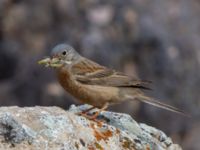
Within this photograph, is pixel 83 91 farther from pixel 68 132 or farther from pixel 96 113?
pixel 68 132

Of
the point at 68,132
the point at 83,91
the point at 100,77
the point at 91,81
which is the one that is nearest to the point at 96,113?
the point at 83,91

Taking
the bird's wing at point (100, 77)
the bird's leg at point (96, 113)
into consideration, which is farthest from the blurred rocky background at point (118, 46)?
the bird's leg at point (96, 113)

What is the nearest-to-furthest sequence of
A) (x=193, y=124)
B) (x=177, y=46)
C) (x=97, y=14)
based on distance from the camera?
(x=193, y=124), (x=177, y=46), (x=97, y=14)

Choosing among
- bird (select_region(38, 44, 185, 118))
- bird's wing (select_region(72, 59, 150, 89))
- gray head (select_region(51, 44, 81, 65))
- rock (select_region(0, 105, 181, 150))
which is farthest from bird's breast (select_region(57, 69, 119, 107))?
rock (select_region(0, 105, 181, 150))

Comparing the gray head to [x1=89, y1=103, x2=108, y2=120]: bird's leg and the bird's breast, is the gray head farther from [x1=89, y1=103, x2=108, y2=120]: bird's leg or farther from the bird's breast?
[x1=89, y1=103, x2=108, y2=120]: bird's leg

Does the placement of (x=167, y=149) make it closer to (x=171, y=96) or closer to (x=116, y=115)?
(x=116, y=115)

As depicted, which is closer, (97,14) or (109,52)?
(109,52)

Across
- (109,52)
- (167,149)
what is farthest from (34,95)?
(167,149)
